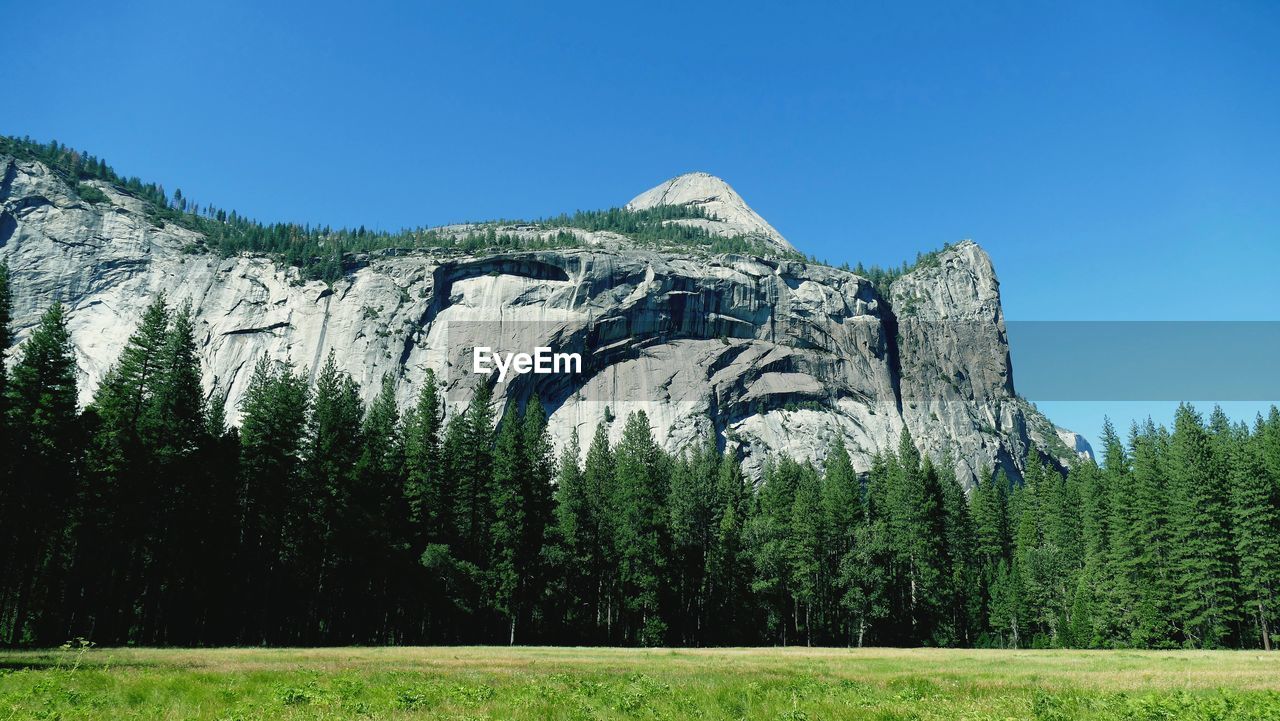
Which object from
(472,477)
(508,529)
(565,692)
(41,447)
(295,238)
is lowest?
(565,692)

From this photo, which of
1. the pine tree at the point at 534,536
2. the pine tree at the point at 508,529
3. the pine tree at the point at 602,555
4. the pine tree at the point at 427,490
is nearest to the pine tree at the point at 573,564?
the pine tree at the point at 602,555

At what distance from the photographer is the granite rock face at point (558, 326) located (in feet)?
443

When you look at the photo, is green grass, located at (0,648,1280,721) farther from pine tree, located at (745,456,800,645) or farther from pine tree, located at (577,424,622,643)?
pine tree, located at (745,456,800,645)

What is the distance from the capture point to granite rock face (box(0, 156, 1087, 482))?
13512 centimetres

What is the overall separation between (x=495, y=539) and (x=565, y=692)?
33.5 m

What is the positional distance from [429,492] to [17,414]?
22.3 m

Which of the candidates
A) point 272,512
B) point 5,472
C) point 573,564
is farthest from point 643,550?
point 5,472

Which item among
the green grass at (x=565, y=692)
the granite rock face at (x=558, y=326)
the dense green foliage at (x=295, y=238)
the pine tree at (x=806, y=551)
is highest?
Answer: the dense green foliage at (x=295, y=238)

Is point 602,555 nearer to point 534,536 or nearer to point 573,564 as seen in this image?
point 573,564

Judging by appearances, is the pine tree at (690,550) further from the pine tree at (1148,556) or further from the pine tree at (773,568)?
the pine tree at (1148,556)

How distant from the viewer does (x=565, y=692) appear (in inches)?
631

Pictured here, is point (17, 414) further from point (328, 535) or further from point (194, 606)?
point (328, 535)

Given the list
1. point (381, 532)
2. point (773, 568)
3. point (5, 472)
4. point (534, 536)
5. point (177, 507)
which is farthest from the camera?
point (773, 568)

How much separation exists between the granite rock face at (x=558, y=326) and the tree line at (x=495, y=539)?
6566cm
